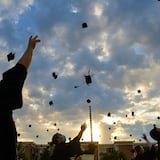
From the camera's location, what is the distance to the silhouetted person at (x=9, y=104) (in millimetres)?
2844

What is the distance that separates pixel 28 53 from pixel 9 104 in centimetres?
46

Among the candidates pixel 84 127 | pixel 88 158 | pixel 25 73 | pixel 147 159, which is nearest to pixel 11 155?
pixel 25 73

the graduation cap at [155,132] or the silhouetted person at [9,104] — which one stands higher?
the graduation cap at [155,132]

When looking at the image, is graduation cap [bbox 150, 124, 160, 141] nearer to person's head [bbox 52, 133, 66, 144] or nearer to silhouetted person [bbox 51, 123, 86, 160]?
silhouetted person [bbox 51, 123, 86, 160]

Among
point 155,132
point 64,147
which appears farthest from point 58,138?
point 155,132

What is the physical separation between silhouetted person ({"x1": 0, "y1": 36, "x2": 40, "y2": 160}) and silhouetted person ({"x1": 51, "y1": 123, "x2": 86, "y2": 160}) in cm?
508

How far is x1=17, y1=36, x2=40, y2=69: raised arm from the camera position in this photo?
10.1ft

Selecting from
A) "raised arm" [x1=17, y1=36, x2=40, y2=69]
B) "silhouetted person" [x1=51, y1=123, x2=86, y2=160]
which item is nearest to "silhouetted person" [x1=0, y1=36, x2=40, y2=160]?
"raised arm" [x1=17, y1=36, x2=40, y2=69]

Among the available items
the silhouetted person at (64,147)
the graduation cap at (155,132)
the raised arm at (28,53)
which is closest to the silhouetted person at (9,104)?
the raised arm at (28,53)

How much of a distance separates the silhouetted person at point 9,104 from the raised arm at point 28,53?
11 cm

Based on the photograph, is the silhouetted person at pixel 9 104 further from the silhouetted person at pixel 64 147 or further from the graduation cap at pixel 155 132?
the silhouetted person at pixel 64 147

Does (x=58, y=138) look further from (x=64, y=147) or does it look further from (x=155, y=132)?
(x=155, y=132)

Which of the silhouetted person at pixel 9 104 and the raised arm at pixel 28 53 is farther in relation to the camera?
the raised arm at pixel 28 53

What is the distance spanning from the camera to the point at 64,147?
812cm
